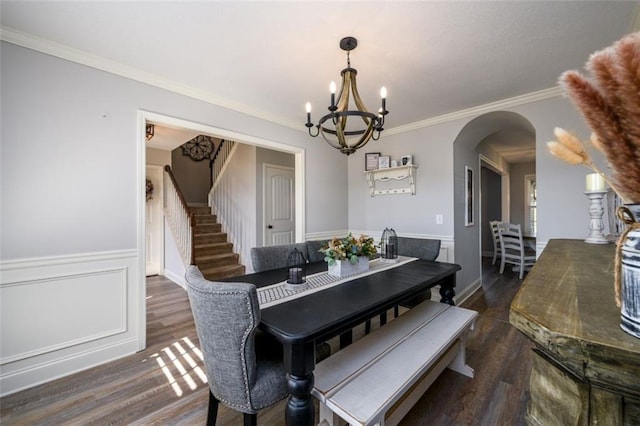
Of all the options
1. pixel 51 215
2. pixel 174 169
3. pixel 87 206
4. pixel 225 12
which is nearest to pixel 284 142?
pixel 225 12

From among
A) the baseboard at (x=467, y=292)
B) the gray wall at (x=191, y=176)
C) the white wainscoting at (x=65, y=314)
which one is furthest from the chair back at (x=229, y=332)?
the gray wall at (x=191, y=176)

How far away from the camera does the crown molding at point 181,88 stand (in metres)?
1.93

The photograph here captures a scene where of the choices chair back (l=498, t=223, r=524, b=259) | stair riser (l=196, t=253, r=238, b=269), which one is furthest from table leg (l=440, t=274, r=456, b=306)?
stair riser (l=196, t=253, r=238, b=269)

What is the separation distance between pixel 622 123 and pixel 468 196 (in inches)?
157

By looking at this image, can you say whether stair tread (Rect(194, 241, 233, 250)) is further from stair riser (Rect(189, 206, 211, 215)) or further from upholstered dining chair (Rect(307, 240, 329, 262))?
upholstered dining chair (Rect(307, 240, 329, 262))

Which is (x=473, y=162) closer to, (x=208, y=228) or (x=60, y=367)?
(x=208, y=228)

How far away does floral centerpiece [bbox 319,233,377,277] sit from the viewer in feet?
6.57

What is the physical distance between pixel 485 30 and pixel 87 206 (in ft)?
10.8

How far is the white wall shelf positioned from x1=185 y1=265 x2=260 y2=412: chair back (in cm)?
312

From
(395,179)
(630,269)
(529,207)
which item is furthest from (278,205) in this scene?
(529,207)

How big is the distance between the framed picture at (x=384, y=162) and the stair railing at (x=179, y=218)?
287cm

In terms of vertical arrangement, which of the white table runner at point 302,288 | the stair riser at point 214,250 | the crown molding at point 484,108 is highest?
the crown molding at point 484,108

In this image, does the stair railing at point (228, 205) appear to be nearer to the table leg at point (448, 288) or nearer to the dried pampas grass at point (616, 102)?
the table leg at point (448, 288)

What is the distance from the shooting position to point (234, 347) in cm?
119
